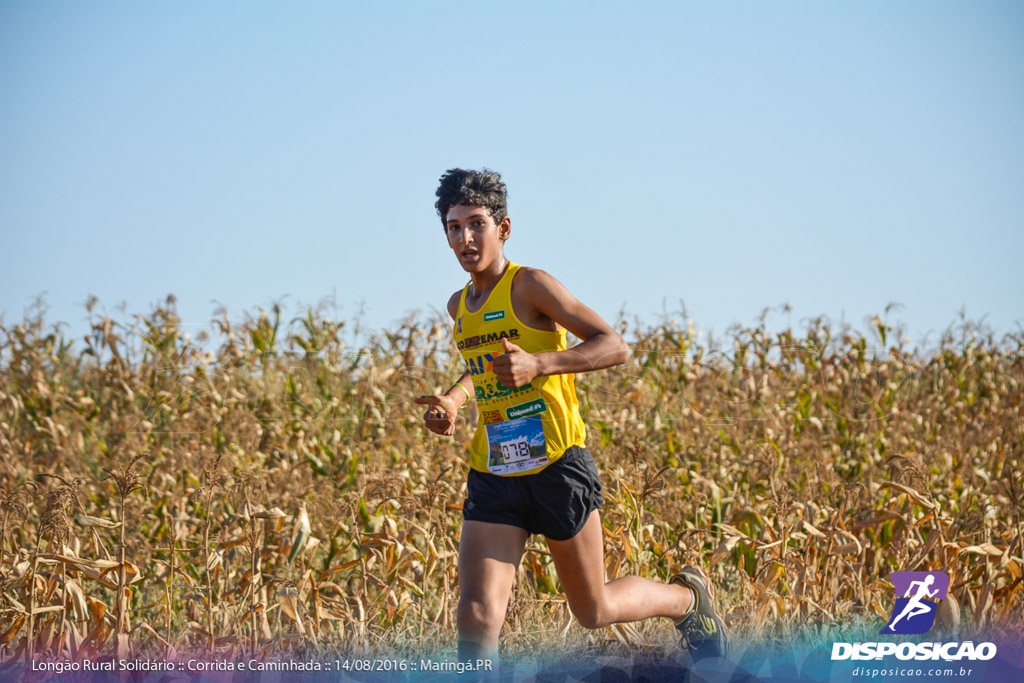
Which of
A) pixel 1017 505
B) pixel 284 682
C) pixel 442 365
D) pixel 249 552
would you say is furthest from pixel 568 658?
pixel 442 365

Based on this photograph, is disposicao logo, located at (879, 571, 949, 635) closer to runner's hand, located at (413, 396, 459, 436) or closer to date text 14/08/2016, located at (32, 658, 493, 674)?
date text 14/08/2016, located at (32, 658, 493, 674)

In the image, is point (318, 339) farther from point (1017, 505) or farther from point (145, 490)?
point (1017, 505)

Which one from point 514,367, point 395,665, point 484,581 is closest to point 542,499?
point 484,581

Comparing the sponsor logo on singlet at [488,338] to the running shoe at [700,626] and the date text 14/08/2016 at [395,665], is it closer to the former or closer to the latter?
the date text 14/08/2016 at [395,665]

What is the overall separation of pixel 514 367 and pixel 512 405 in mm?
427

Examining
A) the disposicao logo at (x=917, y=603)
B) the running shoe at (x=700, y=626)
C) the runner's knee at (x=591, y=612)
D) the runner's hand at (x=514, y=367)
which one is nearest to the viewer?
the runner's hand at (x=514, y=367)

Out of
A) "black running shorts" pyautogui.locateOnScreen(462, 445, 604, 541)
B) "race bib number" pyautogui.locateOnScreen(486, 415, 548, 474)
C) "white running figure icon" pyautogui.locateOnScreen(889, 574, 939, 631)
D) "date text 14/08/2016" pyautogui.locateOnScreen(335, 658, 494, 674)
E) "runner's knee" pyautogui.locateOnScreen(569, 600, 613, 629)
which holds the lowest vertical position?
"date text 14/08/2016" pyautogui.locateOnScreen(335, 658, 494, 674)

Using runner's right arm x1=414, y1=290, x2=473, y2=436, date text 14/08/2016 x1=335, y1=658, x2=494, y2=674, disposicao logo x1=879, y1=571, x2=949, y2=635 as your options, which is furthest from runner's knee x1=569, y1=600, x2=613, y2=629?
disposicao logo x1=879, y1=571, x2=949, y2=635

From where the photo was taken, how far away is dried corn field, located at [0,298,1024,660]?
4371 mm

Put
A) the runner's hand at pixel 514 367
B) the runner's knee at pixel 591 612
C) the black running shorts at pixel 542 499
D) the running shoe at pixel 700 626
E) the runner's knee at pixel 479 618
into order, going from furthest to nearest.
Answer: the running shoe at pixel 700 626 < the runner's knee at pixel 591 612 < the black running shorts at pixel 542 499 < the runner's knee at pixel 479 618 < the runner's hand at pixel 514 367

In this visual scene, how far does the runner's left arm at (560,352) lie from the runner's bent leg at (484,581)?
1.92 ft

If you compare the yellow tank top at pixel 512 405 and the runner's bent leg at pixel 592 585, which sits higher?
the yellow tank top at pixel 512 405

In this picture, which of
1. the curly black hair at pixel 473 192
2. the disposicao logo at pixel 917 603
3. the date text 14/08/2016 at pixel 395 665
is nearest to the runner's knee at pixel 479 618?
the date text 14/08/2016 at pixel 395 665

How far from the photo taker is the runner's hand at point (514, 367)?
3195 mm
